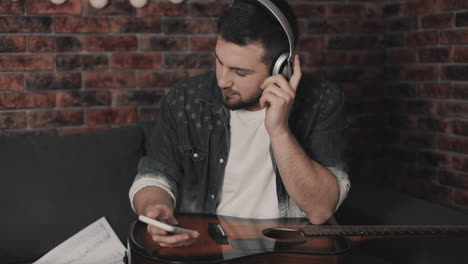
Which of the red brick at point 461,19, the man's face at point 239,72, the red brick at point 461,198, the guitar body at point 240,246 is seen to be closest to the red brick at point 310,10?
the red brick at point 461,19

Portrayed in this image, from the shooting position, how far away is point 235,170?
1605 millimetres

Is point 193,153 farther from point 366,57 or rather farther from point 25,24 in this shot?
point 366,57

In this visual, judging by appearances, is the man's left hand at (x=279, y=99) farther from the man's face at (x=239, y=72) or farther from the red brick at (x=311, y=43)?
the red brick at (x=311, y=43)

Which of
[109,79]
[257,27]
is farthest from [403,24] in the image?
[109,79]

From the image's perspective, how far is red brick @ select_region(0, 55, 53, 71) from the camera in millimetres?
1865

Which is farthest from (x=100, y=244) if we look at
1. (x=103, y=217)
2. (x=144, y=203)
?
(x=144, y=203)

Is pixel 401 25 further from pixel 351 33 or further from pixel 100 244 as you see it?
pixel 100 244

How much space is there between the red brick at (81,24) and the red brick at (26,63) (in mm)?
129

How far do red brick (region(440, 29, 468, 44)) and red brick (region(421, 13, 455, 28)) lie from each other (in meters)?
0.03

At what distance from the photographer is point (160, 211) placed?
131 centimetres

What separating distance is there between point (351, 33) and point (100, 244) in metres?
1.61

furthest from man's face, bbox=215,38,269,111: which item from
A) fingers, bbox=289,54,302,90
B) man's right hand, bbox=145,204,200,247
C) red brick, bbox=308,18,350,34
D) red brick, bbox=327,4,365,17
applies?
red brick, bbox=327,4,365,17

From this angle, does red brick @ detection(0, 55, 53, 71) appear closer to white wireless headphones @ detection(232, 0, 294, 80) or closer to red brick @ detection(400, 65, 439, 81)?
white wireless headphones @ detection(232, 0, 294, 80)

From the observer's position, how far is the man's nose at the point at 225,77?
4.83 ft
